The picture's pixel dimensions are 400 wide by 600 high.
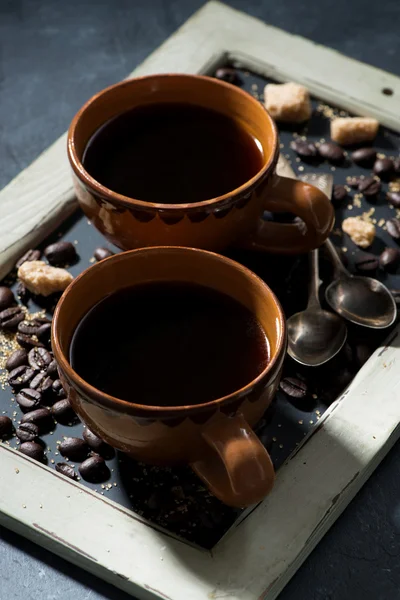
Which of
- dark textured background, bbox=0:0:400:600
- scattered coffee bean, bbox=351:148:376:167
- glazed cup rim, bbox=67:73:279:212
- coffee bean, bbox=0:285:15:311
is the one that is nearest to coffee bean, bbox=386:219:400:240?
scattered coffee bean, bbox=351:148:376:167

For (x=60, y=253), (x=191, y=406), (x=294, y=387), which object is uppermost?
(x=191, y=406)

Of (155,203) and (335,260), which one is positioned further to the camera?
(335,260)

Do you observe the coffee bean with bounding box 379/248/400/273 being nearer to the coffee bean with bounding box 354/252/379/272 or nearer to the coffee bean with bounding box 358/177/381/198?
the coffee bean with bounding box 354/252/379/272

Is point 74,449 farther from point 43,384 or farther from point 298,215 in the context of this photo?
point 298,215

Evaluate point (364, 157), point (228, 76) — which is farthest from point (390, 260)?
point (228, 76)

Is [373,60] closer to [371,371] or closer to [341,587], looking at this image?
[371,371]

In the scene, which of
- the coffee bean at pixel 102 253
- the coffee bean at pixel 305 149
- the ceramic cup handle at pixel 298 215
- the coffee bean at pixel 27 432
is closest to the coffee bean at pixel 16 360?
the coffee bean at pixel 27 432
